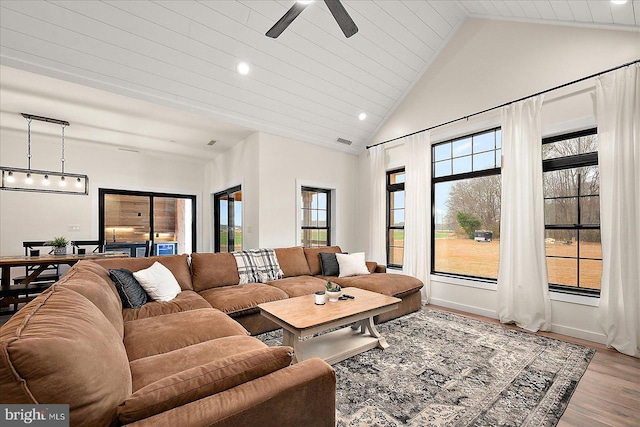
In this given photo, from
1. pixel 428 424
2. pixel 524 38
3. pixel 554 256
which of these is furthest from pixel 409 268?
pixel 524 38

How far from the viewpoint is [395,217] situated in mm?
5223

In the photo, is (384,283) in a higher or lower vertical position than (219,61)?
lower

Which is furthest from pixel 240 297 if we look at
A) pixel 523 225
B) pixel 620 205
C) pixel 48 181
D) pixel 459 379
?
pixel 620 205

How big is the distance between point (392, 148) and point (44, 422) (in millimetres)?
5132

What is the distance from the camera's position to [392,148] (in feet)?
16.8

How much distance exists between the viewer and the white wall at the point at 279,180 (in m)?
4.45

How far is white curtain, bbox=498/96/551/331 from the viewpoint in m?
3.21

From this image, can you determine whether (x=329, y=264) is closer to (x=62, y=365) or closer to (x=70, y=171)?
(x=62, y=365)

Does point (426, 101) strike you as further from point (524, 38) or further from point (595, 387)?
point (595, 387)

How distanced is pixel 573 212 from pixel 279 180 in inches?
153

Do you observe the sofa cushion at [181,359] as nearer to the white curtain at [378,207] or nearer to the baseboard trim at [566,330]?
the baseboard trim at [566,330]

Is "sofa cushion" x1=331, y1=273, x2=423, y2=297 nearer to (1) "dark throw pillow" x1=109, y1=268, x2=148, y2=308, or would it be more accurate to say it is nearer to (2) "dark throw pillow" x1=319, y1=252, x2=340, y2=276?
(2) "dark throw pillow" x1=319, y1=252, x2=340, y2=276

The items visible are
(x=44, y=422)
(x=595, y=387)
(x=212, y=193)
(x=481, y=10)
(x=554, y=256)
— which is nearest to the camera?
(x=44, y=422)

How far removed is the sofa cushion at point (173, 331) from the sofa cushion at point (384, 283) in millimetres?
1900
